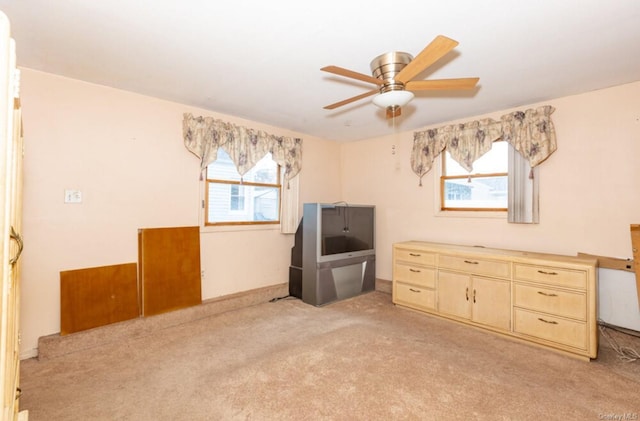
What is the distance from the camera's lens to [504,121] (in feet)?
11.2

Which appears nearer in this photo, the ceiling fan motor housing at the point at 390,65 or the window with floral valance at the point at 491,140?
the ceiling fan motor housing at the point at 390,65

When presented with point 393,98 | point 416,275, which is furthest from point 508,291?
point 393,98

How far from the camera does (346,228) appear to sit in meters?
4.16

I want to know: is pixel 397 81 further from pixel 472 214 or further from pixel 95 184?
pixel 95 184

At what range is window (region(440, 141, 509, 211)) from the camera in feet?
11.7

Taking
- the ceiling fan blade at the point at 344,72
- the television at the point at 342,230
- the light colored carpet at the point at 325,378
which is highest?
the ceiling fan blade at the point at 344,72

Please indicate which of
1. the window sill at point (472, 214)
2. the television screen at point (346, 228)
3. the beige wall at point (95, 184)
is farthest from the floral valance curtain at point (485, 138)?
the beige wall at point (95, 184)

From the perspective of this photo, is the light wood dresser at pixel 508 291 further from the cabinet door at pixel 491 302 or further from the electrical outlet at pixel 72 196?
the electrical outlet at pixel 72 196

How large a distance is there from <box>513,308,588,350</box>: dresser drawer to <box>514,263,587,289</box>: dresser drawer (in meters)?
0.30

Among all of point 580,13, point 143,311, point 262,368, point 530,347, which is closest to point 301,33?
point 580,13

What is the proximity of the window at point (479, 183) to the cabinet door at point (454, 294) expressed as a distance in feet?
3.20

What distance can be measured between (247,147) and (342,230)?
1643mm

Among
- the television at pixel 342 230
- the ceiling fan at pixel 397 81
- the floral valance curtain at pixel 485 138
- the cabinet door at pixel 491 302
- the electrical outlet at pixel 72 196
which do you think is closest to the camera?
the ceiling fan at pixel 397 81

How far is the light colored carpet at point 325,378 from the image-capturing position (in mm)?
1854
